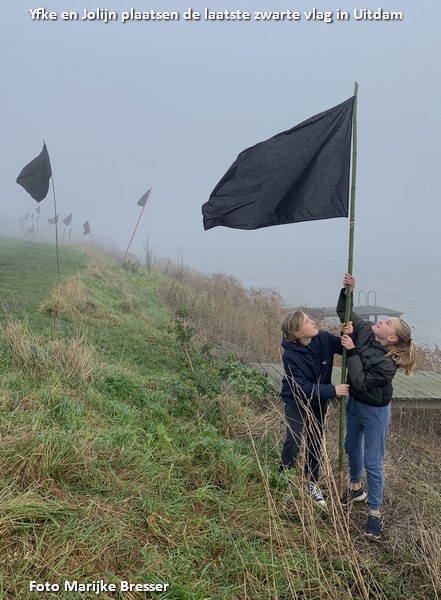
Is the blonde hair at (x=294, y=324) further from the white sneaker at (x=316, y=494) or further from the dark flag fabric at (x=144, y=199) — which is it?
the dark flag fabric at (x=144, y=199)

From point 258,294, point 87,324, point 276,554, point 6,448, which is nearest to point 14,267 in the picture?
point 87,324

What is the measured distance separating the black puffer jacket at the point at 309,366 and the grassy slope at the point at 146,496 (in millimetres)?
593

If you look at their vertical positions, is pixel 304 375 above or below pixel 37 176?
below

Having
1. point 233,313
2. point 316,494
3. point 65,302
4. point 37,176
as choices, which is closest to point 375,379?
point 316,494

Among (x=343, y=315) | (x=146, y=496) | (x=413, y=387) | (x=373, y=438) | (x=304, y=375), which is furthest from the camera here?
(x=413, y=387)

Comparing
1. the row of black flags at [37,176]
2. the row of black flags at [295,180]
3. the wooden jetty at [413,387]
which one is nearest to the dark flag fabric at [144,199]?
the row of black flags at [37,176]

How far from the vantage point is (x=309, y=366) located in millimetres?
3490

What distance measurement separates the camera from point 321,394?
331cm

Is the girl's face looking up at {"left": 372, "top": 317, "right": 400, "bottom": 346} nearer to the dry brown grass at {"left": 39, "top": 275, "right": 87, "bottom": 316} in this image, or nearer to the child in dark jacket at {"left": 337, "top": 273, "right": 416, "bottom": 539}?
the child in dark jacket at {"left": 337, "top": 273, "right": 416, "bottom": 539}

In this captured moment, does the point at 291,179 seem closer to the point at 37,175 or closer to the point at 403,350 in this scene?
the point at 403,350

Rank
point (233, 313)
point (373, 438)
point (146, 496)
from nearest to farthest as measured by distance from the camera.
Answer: point (146, 496)
point (373, 438)
point (233, 313)

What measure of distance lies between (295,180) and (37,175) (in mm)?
9020

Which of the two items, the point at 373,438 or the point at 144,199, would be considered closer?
the point at 373,438

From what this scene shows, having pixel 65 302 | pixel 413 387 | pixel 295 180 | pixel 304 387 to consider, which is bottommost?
pixel 413 387
